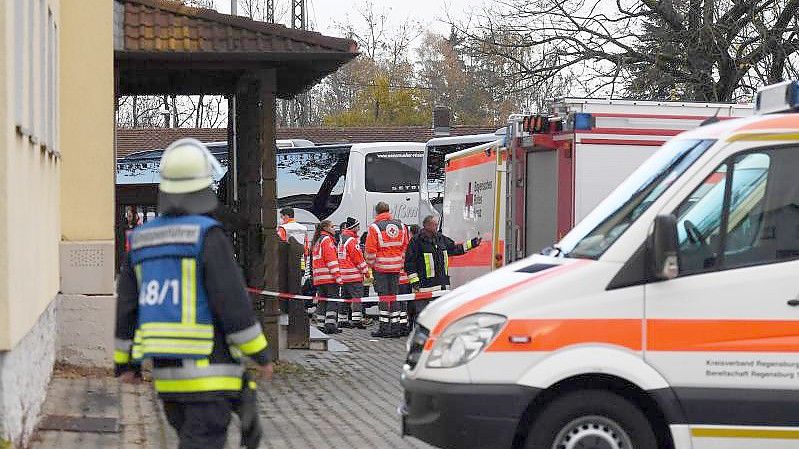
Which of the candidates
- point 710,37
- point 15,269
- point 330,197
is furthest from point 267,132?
point 330,197

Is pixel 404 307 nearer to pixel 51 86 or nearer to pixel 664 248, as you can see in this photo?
pixel 51 86

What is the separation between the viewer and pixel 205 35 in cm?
1314

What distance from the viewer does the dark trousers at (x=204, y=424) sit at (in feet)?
18.5

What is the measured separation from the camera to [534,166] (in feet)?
43.5

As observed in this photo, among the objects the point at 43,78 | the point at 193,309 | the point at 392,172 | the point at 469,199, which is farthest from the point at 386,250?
the point at 193,309

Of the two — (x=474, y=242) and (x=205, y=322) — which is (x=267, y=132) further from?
(x=205, y=322)

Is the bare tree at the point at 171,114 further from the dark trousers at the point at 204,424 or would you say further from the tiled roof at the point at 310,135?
the dark trousers at the point at 204,424

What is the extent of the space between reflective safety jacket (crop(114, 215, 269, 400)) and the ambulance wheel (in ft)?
6.61

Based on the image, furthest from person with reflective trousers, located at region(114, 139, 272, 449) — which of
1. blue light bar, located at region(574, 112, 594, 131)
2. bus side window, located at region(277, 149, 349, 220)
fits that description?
bus side window, located at region(277, 149, 349, 220)

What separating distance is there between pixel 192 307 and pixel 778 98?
13.9ft

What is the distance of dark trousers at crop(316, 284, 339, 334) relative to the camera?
1962 centimetres

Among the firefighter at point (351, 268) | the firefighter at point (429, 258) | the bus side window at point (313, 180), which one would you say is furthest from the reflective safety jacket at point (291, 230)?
the bus side window at point (313, 180)

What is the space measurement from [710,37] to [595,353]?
51.1ft

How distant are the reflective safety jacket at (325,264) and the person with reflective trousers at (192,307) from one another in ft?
45.5
